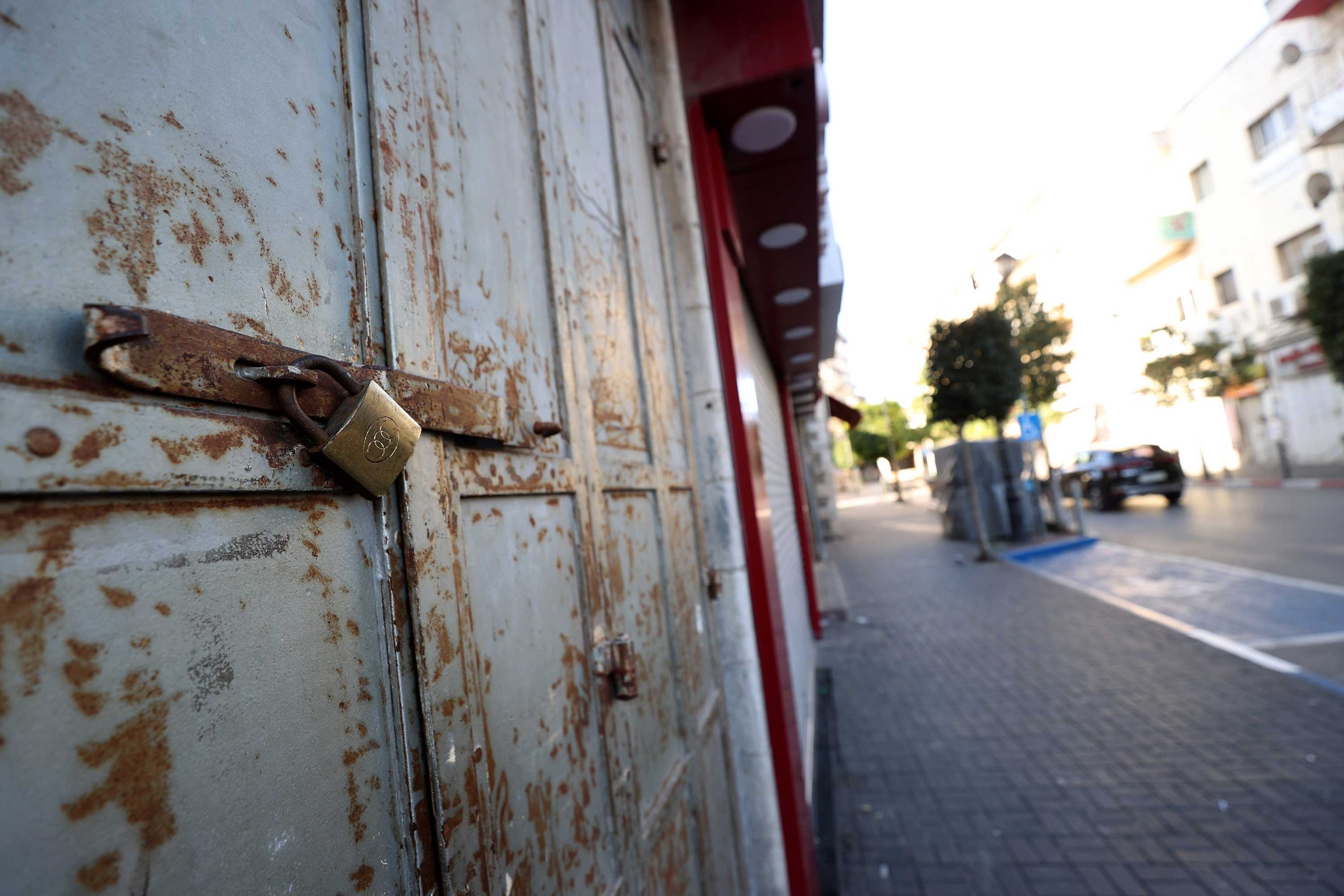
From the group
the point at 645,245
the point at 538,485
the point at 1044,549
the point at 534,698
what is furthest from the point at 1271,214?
the point at 534,698

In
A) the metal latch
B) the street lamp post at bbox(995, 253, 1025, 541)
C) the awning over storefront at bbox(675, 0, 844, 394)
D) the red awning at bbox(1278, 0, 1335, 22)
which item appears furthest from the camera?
the red awning at bbox(1278, 0, 1335, 22)

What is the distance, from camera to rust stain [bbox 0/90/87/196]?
0.43 metres

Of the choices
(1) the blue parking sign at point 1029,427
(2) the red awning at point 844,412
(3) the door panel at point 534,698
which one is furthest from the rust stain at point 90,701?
(2) the red awning at point 844,412

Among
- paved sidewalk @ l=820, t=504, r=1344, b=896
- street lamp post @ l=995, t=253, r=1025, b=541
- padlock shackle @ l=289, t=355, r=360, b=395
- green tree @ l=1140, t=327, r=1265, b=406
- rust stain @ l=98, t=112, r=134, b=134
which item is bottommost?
paved sidewalk @ l=820, t=504, r=1344, b=896

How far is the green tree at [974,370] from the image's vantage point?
11.5 metres

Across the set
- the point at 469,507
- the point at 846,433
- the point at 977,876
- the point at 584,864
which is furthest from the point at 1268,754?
the point at 846,433

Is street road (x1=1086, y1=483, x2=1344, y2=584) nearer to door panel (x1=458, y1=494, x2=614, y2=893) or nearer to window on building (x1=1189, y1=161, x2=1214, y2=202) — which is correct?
door panel (x1=458, y1=494, x2=614, y2=893)

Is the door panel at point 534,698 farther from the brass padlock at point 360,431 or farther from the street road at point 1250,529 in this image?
the street road at point 1250,529

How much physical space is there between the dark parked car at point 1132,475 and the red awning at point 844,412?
16.0 feet

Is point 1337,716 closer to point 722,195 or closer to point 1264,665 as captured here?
point 1264,665

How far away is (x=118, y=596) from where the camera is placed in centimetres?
46

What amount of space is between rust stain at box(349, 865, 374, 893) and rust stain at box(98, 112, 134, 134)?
709 millimetres

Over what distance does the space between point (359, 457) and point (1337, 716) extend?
5606 mm

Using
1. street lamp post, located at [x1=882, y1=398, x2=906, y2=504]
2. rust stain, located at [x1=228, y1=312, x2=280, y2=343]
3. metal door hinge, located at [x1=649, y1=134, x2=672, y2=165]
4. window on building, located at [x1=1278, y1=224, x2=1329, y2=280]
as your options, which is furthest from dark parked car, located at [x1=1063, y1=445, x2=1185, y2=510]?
rust stain, located at [x1=228, y1=312, x2=280, y2=343]
